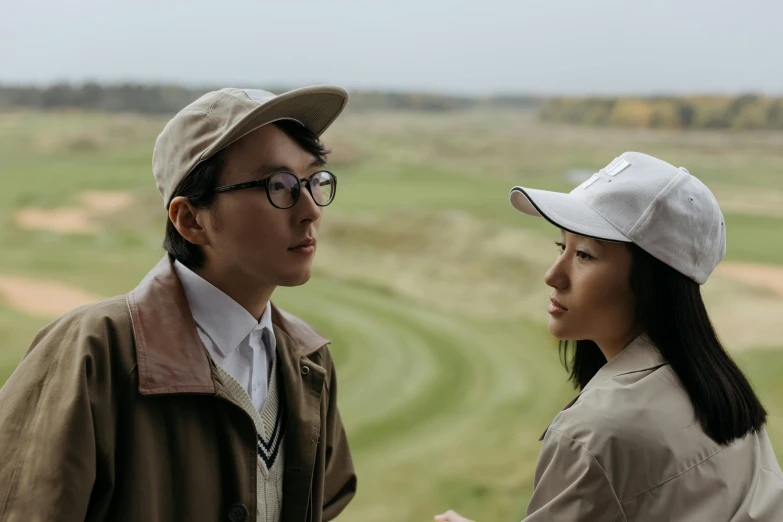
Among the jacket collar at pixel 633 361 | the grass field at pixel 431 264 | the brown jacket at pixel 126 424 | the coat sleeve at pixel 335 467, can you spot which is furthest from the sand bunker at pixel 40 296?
the jacket collar at pixel 633 361

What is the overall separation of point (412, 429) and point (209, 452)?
115 centimetres

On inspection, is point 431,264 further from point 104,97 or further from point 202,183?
point 202,183

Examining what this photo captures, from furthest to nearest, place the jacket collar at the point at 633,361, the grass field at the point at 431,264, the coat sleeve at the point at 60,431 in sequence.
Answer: the grass field at the point at 431,264 → the jacket collar at the point at 633,361 → the coat sleeve at the point at 60,431

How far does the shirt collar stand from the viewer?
1.06m

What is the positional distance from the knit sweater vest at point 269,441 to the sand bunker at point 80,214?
4.98ft

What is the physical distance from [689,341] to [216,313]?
673 millimetres

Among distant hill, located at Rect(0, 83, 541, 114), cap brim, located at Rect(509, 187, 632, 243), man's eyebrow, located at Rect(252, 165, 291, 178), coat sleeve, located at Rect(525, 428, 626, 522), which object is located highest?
distant hill, located at Rect(0, 83, 541, 114)

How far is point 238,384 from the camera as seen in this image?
3.44 ft

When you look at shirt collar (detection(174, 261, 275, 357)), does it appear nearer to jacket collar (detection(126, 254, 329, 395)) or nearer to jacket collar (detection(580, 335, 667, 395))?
jacket collar (detection(126, 254, 329, 395))

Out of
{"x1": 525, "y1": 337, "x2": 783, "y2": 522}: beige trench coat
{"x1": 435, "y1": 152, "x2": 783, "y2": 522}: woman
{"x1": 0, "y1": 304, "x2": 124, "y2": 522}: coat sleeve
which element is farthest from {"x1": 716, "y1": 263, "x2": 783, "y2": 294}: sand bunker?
{"x1": 0, "y1": 304, "x2": 124, "y2": 522}: coat sleeve

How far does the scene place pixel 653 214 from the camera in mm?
1082

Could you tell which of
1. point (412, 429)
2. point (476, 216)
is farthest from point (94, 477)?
point (476, 216)

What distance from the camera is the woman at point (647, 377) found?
3.20 ft

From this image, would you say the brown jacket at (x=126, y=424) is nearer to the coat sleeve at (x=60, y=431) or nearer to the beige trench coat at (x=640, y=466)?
the coat sleeve at (x=60, y=431)
